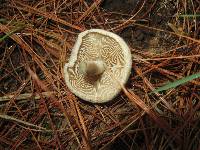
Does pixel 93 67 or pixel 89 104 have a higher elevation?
pixel 93 67

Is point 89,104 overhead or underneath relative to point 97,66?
underneath

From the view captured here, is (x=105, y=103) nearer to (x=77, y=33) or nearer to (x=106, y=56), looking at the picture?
(x=106, y=56)

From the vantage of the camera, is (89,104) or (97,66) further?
(89,104)

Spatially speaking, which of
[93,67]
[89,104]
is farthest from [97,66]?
[89,104]

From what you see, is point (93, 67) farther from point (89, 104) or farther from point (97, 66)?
point (89, 104)

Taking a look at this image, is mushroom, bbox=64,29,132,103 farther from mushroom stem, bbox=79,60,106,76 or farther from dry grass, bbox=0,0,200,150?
dry grass, bbox=0,0,200,150

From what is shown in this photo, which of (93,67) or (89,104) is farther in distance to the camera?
(89,104)
